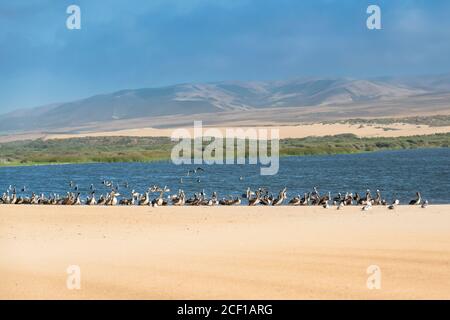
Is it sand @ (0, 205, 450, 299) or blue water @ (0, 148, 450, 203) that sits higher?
blue water @ (0, 148, 450, 203)

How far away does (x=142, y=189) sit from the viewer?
140 feet

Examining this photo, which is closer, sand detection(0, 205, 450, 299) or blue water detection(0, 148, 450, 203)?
sand detection(0, 205, 450, 299)

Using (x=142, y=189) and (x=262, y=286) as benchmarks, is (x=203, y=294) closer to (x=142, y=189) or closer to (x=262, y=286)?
(x=262, y=286)

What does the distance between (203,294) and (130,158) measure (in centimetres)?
7375

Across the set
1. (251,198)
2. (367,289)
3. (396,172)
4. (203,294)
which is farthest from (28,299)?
Result: (396,172)

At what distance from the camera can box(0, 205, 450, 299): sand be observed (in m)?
12.1

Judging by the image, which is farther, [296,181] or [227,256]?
[296,181]

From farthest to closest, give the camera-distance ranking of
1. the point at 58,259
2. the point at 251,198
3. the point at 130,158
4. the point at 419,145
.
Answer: the point at 419,145 → the point at 130,158 → the point at 251,198 → the point at 58,259

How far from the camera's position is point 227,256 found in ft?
49.4

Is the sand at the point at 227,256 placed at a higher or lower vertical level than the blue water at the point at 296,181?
lower

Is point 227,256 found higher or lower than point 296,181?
lower

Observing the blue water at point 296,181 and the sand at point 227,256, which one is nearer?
the sand at point 227,256

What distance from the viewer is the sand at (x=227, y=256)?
12.1 meters

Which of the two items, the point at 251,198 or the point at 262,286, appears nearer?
the point at 262,286
